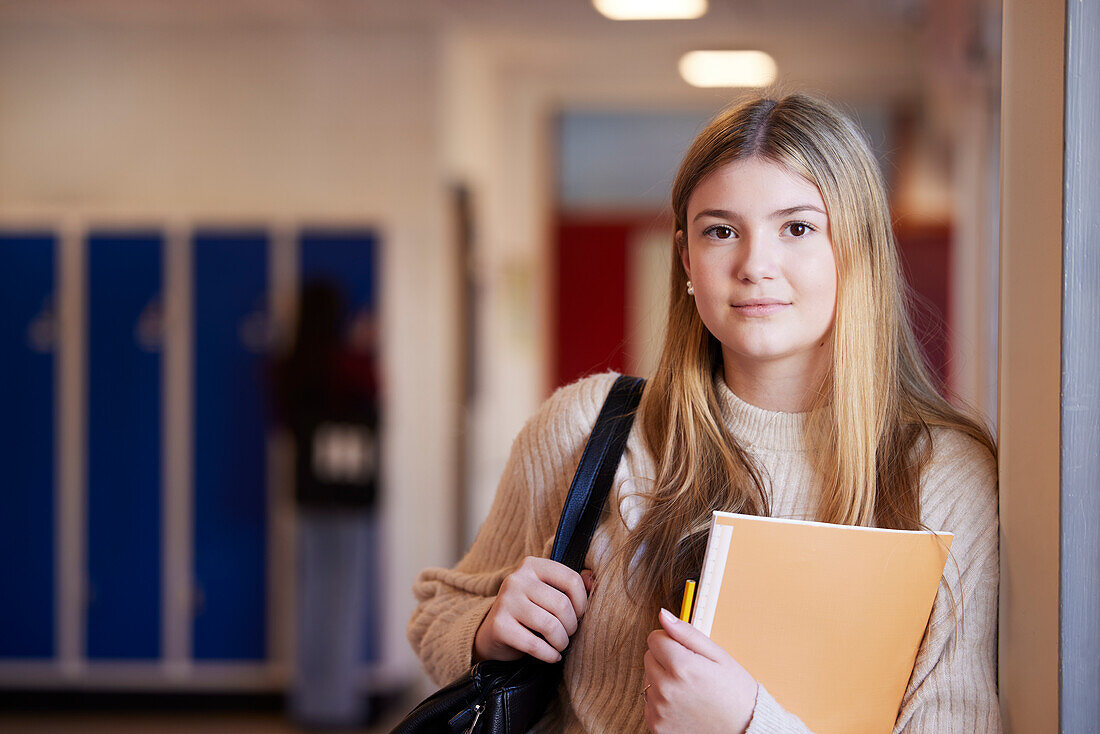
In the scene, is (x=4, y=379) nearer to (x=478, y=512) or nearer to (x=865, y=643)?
(x=478, y=512)

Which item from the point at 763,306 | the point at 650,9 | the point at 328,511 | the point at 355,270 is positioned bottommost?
the point at 328,511

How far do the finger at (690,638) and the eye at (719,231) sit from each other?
43cm

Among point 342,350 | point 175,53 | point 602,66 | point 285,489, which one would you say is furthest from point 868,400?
point 602,66

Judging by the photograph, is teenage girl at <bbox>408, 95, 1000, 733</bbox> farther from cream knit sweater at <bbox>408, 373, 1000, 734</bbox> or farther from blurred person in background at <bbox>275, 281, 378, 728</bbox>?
blurred person in background at <bbox>275, 281, 378, 728</bbox>

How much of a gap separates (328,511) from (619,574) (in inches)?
131

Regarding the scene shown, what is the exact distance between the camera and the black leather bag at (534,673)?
112cm

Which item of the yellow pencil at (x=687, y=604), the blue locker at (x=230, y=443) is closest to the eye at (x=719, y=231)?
the yellow pencil at (x=687, y=604)

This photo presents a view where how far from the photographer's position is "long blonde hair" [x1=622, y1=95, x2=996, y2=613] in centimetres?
111

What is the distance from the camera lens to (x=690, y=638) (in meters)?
1.00

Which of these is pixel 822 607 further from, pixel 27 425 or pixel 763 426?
pixel 27 425

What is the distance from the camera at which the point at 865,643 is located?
3.44 ft

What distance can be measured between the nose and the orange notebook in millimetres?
262

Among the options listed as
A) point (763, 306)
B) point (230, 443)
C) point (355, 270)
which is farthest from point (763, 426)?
point (230, 443)

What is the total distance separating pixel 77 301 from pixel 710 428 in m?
4.05
